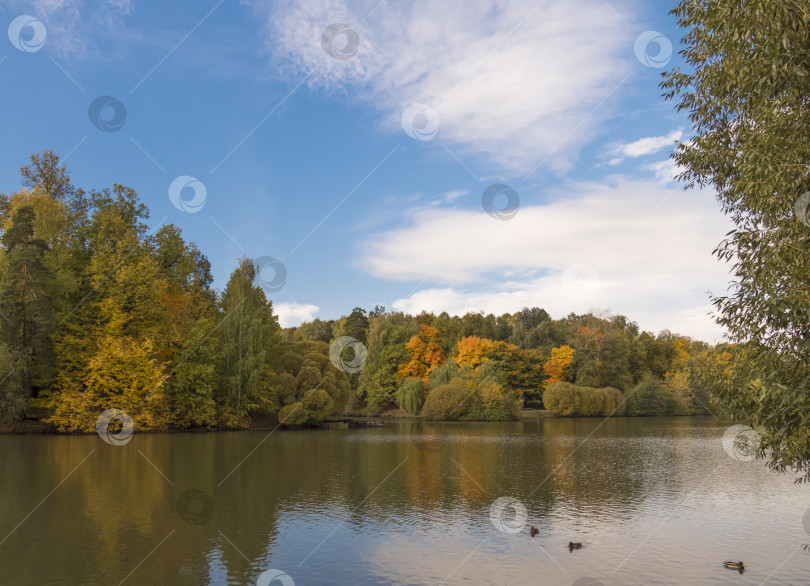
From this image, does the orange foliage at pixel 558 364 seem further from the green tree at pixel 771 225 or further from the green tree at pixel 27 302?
the green tree at pixel 771 225

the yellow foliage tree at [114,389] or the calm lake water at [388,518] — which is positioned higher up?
the yellow foliage tree at [114,389]

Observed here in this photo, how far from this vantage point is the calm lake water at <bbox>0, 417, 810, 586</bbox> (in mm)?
12695

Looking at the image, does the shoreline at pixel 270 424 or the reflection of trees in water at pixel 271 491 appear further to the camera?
the shoreline at pixel 270 424

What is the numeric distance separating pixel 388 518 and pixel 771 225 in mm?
13190

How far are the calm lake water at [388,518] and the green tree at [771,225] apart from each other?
15.9ft

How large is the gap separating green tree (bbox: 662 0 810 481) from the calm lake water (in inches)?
190

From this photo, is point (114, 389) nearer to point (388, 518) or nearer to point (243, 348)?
point (243, 348)

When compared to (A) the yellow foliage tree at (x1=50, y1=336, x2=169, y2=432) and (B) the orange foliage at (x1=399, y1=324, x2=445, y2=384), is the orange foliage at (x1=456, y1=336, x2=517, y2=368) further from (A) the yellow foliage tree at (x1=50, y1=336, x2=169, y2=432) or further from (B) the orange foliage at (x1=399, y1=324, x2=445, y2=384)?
(A) the yellow foliage tree at (x1=50, y1=336, x2=169, y2=432)

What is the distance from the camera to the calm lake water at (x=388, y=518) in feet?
41.7

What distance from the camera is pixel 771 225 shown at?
9969mm

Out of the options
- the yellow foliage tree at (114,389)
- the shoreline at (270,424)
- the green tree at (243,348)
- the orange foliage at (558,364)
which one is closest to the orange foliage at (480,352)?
the shoreline at (270,424)

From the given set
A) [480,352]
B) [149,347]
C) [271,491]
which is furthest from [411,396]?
[271,491]

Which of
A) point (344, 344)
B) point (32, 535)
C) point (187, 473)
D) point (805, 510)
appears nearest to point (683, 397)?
point (344, 344)

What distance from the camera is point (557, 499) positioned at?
790 inches
